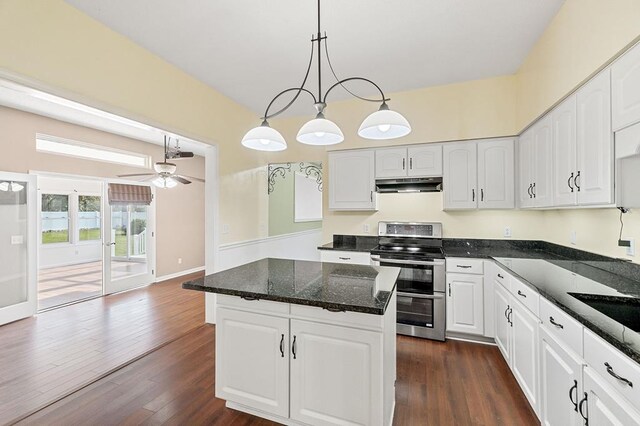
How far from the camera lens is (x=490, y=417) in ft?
6.36

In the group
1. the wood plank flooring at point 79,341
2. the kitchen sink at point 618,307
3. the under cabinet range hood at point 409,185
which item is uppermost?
the under cabinet range hood at point 409,185

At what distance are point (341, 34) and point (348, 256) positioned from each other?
2.29 m

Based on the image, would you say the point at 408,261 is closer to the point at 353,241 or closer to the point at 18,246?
the point at 353,241

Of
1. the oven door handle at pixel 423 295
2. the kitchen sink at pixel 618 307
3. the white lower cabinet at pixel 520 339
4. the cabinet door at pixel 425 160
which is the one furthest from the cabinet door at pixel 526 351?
the cabinet door at pixel 425 160

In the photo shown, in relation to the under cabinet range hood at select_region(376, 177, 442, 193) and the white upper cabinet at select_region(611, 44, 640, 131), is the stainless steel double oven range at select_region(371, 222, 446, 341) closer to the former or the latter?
the under cabinet range hood at select_region(376, 177, 442, 193)

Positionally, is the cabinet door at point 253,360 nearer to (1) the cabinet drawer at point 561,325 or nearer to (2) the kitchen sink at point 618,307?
(1) the cabinet drawer at point 561,325

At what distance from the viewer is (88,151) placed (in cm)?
473

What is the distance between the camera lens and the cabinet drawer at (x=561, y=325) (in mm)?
1293

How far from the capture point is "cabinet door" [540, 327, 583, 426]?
4.30 ft

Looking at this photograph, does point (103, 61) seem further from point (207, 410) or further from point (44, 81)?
point (207, 410)

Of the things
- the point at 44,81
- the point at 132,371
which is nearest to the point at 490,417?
the point at 132,371

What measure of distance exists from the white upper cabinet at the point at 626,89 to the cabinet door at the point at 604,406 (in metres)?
1.27

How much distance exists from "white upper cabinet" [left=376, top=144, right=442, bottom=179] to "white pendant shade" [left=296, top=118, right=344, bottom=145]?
5.83ft

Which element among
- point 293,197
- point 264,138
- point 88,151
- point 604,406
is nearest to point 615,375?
point 604,406
